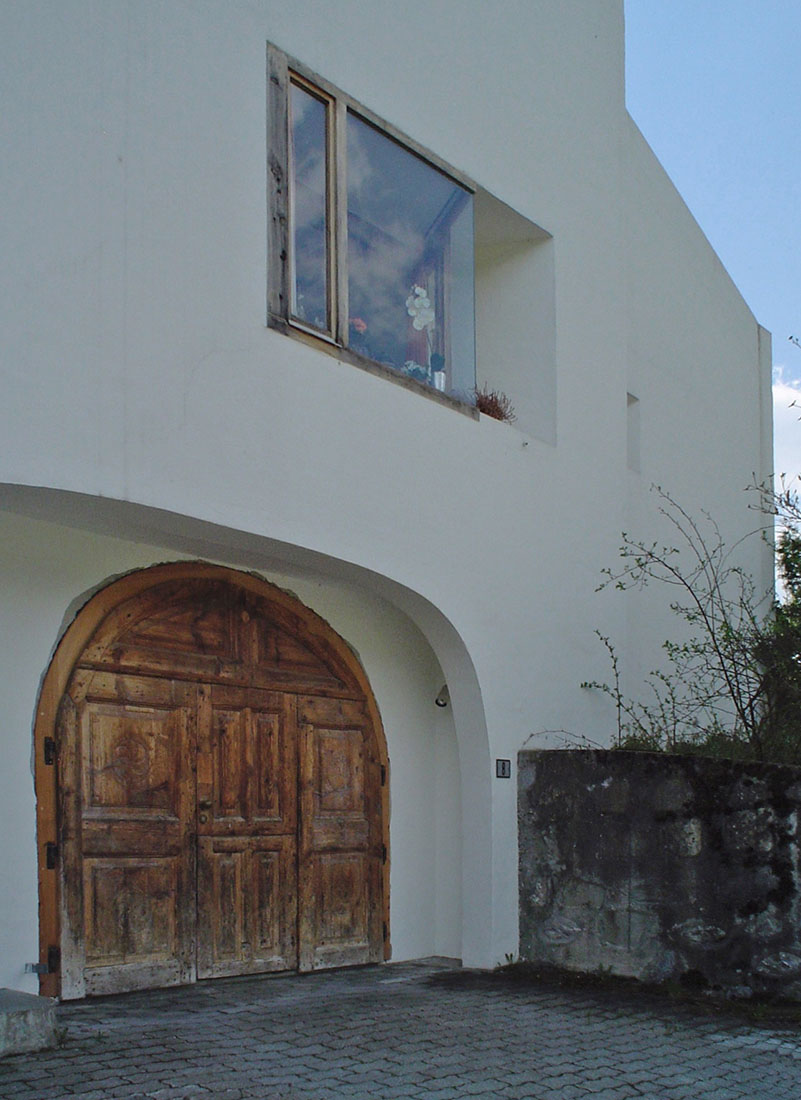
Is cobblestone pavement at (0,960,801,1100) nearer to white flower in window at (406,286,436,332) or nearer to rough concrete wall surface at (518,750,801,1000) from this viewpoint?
rough concrete wall surface at (518,750,801,1000)

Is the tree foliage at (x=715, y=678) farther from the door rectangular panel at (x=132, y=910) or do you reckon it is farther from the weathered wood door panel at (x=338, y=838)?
the door rectangular panel at (x=132, y=910)

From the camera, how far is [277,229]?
22.6 ft

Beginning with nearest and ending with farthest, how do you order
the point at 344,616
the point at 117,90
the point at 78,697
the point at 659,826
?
the point at 117,90 → the point at 78,697 → the point at 659,826 → the point at 344,616

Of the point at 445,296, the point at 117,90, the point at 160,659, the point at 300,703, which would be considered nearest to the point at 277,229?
the point at 117,90

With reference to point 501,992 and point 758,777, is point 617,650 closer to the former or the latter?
point 758,777

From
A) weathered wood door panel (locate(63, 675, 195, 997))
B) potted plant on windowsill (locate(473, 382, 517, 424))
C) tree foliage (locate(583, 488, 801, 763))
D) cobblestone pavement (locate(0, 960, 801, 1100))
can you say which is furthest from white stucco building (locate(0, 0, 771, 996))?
cobblestone pavement (locate(0, 960, 801, 1100))

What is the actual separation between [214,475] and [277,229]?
4.91 ft

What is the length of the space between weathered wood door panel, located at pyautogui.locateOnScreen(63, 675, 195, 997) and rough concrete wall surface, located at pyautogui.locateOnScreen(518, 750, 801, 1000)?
2.37m

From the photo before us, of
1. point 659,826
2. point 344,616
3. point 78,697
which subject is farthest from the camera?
point 344,616

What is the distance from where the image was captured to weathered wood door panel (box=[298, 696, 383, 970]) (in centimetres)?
808

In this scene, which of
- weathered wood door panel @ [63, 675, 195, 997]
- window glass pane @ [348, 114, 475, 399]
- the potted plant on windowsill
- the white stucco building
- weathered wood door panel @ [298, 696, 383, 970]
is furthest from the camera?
the potted plant on windowsill

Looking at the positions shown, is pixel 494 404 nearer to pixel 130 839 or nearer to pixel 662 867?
pixel 662 867

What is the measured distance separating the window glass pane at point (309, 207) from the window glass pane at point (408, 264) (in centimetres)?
26

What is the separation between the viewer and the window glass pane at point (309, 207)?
23.3 ft
